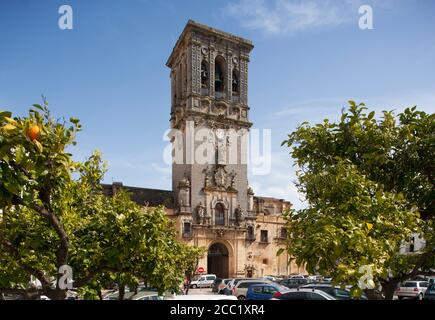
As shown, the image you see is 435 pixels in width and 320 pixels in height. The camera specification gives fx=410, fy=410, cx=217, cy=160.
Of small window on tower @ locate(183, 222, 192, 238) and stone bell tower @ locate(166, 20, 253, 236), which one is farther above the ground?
stone bell tower @ locate(166, 20, 253, 236)

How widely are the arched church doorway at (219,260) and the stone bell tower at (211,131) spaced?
247cm

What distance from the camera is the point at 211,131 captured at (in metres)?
44.5

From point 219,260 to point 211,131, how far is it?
14221 millimetres

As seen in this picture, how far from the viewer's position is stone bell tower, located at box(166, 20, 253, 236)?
43531mm

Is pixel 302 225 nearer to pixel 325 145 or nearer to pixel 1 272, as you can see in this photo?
pixel 325 145

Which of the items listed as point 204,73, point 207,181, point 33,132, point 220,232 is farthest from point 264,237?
point 33,132

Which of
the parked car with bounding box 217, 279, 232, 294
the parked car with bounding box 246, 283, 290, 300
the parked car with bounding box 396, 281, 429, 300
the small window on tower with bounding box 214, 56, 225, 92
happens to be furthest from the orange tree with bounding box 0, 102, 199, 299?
the small window on tower with bounding box 214, 56, 225, 92

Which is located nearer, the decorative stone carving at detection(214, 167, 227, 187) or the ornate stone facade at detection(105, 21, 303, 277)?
the ornate stone facade at detection(105, 21, 303, 277)

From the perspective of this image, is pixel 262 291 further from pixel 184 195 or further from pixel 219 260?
pixel 219 260

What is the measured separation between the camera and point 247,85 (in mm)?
47250

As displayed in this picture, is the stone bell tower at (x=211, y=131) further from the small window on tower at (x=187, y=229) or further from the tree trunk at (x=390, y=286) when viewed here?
the tree trunk at (x=390, y=286)

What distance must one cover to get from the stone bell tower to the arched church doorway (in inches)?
97.1

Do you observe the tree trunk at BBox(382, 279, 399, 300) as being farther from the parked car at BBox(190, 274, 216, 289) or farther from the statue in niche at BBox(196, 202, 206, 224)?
the statue in niche at BBox(196, 202, 206, 224)
